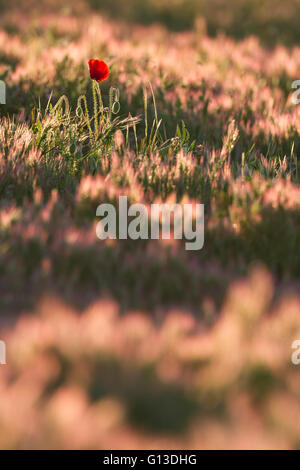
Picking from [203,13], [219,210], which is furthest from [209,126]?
[203,13]

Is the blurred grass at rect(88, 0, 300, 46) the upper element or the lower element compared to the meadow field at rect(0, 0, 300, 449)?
upper

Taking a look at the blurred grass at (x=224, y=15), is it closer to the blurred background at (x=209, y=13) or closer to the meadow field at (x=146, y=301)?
the blurred background at (x=209, y=13)

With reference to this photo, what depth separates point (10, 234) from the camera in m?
2.76

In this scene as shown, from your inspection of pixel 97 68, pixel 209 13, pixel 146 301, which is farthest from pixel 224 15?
pixel 146 301

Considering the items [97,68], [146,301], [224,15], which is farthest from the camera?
[224,15]

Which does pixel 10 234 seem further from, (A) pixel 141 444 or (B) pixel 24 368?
(A) pixel 141 444

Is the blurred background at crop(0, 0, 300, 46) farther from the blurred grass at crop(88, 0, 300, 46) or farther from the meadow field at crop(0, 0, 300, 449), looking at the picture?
the meadow field at crop(0, 0, 300, 449)

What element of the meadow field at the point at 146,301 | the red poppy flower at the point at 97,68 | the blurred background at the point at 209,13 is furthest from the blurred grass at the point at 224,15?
the red poppy flower at the point at 97,68

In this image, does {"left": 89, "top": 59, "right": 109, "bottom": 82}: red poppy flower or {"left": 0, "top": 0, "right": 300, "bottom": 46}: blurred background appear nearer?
{"left": 89, "top": 59, "right": 109, "bottom": 82}: red poppy flower

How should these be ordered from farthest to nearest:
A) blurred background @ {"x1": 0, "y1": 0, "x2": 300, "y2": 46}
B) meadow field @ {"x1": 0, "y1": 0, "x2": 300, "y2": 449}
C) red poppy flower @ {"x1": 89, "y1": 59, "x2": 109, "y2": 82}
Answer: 1. blurred background @ {"x1": 0, "y1": 0, "x2": 300, "y2": 46}
2. red poppy flower @ {"x1": 89, "y1": 59, "x2": 109, "y2": 82}
3. meadow field @ {"x1": 0, "y1": 0, "x2": 300, "y2": 449}

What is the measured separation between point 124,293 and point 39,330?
1.71ft

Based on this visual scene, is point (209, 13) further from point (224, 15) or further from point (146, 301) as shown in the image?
point (146, 301)

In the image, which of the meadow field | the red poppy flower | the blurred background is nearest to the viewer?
the meadow field

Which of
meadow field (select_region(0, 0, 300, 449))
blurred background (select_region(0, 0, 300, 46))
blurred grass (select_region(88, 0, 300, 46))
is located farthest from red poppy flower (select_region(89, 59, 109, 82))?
blurred grass (select_region(88, 0, 300, 46))
